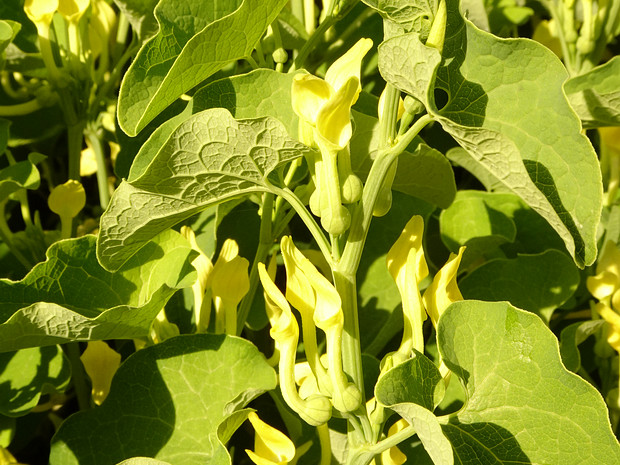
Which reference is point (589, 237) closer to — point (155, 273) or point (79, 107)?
point (155, 273)

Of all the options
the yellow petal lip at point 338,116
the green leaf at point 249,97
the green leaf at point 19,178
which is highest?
the yellow petal lip at point 338,116

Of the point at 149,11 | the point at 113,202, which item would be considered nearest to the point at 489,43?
the point at 113,202

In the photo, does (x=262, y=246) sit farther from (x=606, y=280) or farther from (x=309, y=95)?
(x=606, y=280)

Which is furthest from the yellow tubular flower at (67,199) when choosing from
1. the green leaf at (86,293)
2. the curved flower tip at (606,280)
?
the curved flower tip at (606,280)

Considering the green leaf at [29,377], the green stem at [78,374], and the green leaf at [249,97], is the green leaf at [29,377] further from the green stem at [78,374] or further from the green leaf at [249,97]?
the green leaf at [249,97]

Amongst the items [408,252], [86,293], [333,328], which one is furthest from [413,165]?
[86,293]

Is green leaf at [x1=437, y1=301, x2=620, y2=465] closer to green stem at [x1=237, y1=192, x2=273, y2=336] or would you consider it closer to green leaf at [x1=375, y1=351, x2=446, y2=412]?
green leaf at [x1=375, y1=351, x2=446, y2=412]
